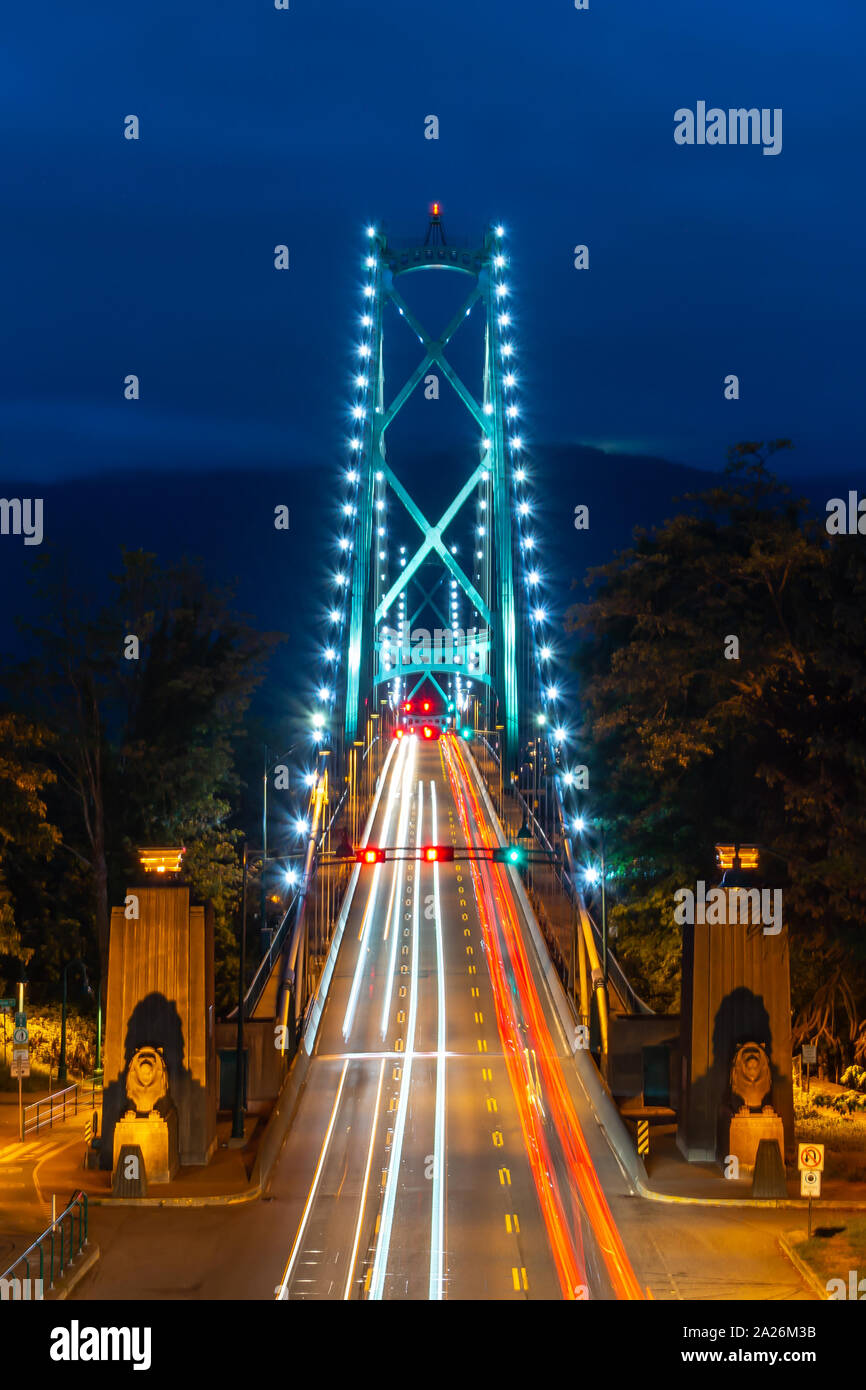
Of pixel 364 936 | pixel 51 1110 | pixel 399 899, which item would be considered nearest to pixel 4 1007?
pixel 51 1110

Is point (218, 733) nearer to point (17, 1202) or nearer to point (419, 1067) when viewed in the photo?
point (419, 1067)

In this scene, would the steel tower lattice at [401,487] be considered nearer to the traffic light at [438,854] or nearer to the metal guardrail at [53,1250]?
the traffic light at [438,854]

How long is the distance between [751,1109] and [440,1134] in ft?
19.6

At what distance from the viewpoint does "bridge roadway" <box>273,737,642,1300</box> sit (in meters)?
21.4

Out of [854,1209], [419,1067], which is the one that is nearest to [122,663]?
[419,1067]

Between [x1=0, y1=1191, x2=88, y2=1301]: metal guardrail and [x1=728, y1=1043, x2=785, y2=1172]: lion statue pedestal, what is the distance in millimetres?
10976

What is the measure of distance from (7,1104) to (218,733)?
25485 millimetres

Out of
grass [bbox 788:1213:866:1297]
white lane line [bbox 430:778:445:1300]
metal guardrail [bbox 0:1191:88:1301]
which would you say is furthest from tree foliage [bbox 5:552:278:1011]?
grass [bbox 788:1213:866:1297]

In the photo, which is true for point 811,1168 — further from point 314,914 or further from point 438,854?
point 314,914

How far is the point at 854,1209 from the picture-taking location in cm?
2398

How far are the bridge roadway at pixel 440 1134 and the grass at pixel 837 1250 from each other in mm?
2492

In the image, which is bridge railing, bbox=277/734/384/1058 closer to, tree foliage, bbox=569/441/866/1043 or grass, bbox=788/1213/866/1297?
tree foliage, bbox=569/441/866/1043

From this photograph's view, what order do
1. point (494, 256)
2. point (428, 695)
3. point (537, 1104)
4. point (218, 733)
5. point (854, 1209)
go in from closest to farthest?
point (854, 1209)
point (537, 1104)
point (218, 733)
point (494, 256)
point (428, 695)

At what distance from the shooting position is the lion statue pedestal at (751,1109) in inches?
1046
